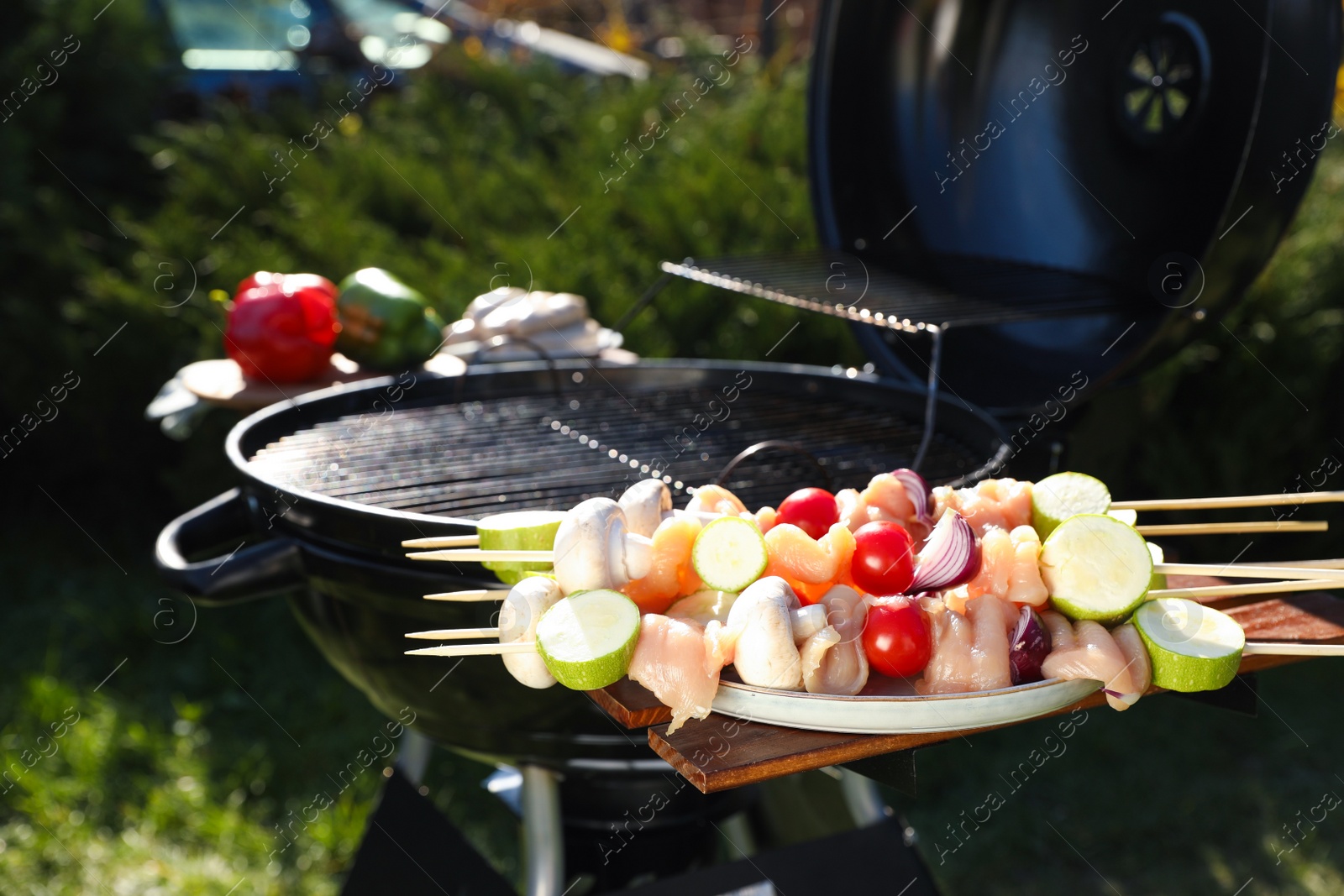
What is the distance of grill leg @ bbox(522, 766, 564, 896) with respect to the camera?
1.99m

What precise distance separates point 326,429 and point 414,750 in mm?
732

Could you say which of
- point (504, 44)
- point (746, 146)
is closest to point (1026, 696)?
point (746, 146)

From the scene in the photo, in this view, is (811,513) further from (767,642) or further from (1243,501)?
(1243,501)

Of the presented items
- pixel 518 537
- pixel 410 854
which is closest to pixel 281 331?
pixel 410 854

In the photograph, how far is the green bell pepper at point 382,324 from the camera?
117 inches

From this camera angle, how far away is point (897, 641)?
4.33ft

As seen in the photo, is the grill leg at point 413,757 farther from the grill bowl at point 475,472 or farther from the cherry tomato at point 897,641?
the cherry tomato at point 897,641

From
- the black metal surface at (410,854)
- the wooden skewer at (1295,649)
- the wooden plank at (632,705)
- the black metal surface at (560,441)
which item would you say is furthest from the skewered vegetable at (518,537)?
the black metal surface at (410,854)

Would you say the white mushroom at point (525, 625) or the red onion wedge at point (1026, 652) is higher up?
the red onion wedge at point (1026, 652)

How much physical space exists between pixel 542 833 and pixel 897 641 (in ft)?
3.18

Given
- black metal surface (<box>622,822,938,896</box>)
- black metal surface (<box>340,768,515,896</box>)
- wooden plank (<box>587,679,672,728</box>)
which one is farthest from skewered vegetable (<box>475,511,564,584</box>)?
black metal surface (<box>340,768,515,896</box>)

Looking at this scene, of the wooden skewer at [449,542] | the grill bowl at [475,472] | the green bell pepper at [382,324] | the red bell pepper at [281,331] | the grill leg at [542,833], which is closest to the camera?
the wooden skewer at [449,542]

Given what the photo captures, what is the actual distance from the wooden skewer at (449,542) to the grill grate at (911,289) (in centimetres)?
81

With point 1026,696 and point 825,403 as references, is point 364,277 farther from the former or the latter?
point 1026,696
